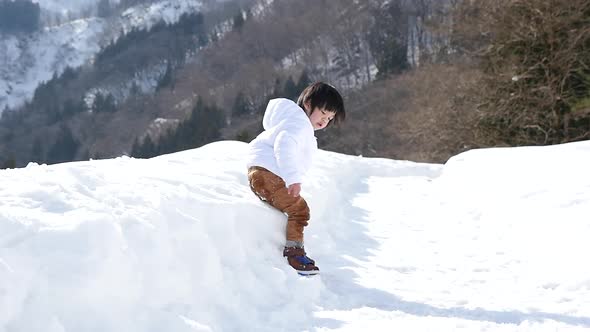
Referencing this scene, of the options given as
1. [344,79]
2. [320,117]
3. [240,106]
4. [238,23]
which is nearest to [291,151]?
[320,117]

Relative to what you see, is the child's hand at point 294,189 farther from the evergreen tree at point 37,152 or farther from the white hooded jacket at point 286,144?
the evergreen tree at point 37,152

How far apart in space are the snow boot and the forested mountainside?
10.3 m

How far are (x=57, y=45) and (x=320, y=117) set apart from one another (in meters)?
133

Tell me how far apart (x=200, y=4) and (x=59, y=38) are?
37.2 metres

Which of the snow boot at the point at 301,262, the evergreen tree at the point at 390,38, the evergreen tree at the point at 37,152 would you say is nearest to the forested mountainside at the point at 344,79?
the evergreen tree at the point at 390,38

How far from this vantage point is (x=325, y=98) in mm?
3498

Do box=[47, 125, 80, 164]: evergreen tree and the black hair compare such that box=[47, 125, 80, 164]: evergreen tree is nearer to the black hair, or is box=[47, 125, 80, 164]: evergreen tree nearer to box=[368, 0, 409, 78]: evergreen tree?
box=[368, 0, 409, 78]: evergreen tree

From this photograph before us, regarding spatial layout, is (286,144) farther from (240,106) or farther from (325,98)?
(240,106)

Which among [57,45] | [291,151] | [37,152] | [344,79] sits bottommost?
[37,152]

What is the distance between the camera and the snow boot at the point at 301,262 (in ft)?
9.50

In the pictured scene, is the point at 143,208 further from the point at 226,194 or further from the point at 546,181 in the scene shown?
the point at 546,181

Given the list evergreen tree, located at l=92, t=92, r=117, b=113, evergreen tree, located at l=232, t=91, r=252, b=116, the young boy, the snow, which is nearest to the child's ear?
the young boy

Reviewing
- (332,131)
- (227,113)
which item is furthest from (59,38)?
(332,131)

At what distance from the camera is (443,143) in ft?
51.0
